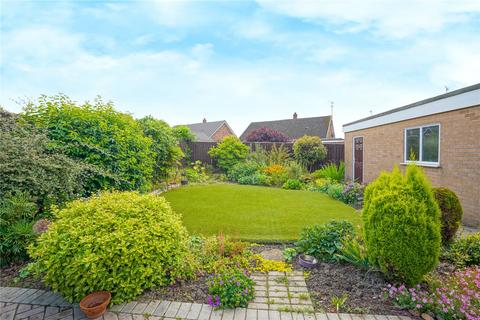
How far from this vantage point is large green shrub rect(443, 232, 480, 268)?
333cm

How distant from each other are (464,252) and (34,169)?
622 centimetres

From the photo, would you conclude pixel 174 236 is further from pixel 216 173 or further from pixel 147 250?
pixel 216 173

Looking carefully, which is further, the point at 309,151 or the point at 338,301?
the point at 309,151

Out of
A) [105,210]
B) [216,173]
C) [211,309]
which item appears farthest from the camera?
[216,173]

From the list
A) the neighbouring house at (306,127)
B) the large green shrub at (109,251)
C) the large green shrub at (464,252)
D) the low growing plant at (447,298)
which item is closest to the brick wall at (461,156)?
the large green shrub at (464,252)

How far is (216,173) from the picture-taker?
13938 mm

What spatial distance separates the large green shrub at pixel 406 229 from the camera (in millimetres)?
2521

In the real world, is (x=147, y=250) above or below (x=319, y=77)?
below

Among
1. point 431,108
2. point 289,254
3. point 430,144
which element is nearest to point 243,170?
point 430,144

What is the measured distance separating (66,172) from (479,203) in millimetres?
7550

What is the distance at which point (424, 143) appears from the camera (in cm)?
670

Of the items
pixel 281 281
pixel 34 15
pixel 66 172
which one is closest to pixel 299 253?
pixel 281 281

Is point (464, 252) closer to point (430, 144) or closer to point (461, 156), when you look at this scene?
point (461, 156)

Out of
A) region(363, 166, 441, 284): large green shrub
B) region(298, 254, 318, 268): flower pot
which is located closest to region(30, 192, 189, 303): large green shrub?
region(298, 254, 318, 268): flower pot
